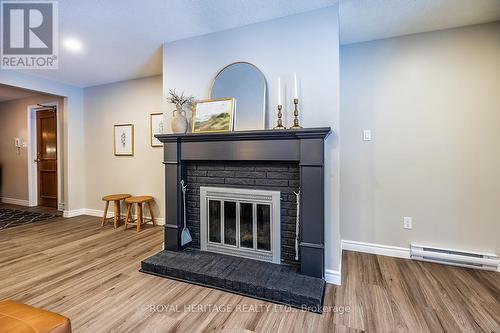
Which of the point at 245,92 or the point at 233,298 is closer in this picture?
the point at 233,298

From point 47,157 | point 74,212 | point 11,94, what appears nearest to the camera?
point 74,212

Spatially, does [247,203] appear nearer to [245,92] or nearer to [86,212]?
[245,92]

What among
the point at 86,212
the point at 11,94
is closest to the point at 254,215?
the point at 86,212

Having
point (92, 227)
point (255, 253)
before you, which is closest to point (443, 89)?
point (255, 253)

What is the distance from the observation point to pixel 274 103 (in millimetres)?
2322

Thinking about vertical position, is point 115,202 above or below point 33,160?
below

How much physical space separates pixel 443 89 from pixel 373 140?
0.80 metres

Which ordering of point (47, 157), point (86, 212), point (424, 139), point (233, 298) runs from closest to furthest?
point (233, 298) → point (424, 139) → point (86, 212) → point (47, 157)

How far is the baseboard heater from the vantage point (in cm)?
230

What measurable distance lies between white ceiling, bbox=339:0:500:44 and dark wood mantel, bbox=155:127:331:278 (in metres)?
1.18

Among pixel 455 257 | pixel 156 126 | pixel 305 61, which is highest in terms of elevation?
pixel 305 61

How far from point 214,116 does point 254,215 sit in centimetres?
107

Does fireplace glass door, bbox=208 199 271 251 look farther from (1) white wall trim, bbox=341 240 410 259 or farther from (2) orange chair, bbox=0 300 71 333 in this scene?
(2) orange chair, bbox=0 300 71 333

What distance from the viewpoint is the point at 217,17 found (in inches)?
89.4
